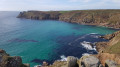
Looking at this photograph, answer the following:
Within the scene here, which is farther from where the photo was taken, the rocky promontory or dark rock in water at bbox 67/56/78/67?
dark rock in water at bbox 67/56/78/67

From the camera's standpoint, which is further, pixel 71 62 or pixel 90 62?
pixel 71 62

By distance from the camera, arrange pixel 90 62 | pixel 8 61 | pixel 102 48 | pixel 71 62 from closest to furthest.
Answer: pixel 90 62, pixel 71 62, pixel 8 61, pixel 102 48

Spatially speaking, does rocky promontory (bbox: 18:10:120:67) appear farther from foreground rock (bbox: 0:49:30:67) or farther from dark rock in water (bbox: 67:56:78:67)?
foreground rock (bbox: 0:49:30:67)

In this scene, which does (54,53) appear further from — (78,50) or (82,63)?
(82,63)

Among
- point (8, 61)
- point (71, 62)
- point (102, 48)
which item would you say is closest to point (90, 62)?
point (71, 62)

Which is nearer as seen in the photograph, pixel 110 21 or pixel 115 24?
pixel 115 24

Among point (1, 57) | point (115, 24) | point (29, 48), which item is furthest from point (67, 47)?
point (115, 24)

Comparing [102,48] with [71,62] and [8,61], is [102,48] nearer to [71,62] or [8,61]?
[71,62]

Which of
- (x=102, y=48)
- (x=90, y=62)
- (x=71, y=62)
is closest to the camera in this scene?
(x=90, y=62)

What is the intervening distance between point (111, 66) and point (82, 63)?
514 centimetres

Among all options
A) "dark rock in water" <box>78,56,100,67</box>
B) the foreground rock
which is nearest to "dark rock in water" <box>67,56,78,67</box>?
→ "dark rock in water" <box>78,56,100,67</box>

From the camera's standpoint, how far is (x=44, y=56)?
5750cm

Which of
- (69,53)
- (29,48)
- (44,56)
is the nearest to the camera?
(44,56)

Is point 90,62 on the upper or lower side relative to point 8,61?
upper
